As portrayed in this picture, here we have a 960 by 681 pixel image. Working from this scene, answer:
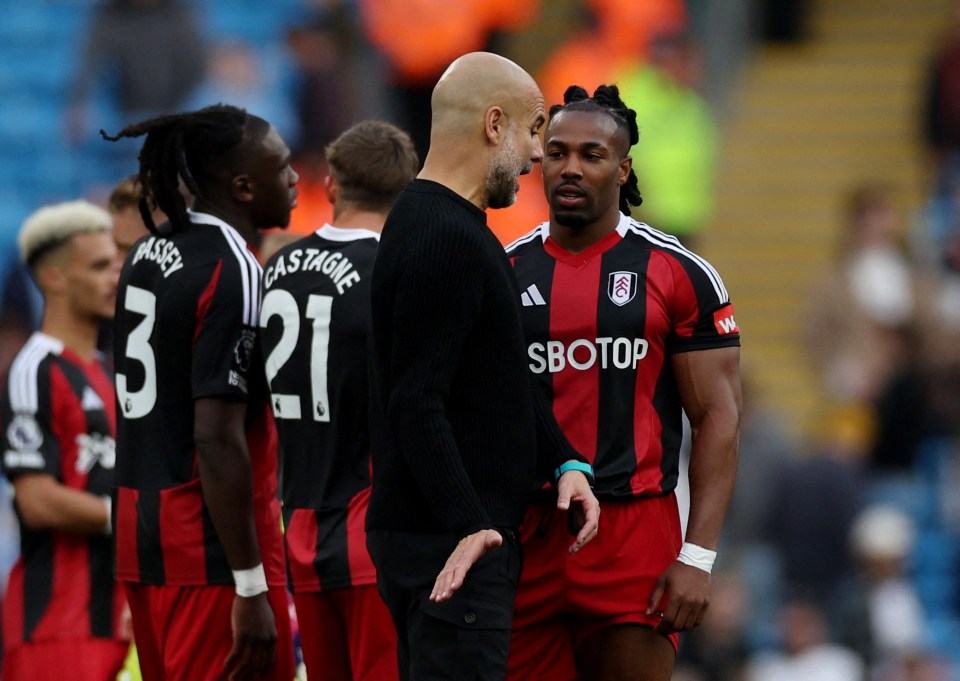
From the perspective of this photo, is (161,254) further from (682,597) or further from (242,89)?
(242,89)

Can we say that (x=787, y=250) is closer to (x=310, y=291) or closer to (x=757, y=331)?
(x=757, y=331)

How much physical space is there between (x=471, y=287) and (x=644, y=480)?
96 cm

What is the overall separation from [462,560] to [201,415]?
48.3 inches

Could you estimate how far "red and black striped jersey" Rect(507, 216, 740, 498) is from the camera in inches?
206

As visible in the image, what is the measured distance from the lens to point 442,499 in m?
4.54

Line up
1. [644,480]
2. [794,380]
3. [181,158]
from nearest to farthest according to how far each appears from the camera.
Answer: [644,480] < [181,158] < [794,380]

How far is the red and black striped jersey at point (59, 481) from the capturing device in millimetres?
6418

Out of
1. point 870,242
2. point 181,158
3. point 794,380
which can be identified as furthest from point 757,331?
point 181,158

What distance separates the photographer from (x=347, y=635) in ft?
18.2

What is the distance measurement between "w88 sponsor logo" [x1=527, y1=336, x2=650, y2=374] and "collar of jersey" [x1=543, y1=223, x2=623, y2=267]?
247 millimetres

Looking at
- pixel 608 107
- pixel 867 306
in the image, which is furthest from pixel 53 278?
→ pixel 867 306

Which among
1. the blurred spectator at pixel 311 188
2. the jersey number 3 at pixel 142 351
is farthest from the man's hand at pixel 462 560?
the blurred spectator at pixel 311 188

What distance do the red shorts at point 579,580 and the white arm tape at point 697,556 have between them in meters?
0.08

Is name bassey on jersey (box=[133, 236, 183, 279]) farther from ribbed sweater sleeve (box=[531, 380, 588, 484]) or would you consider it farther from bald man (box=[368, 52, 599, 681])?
ribbed sweater sleeve (box=[531, 380, 588, 484])
